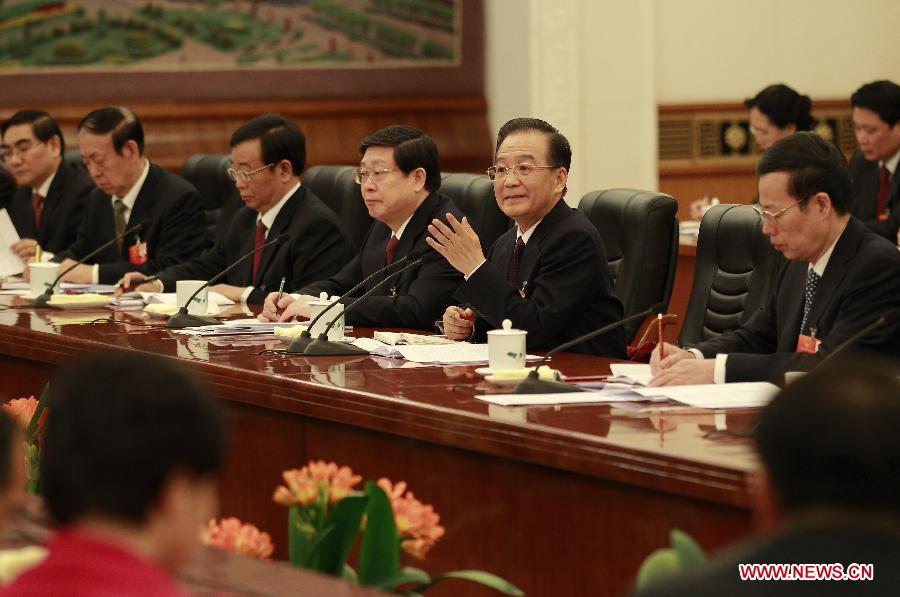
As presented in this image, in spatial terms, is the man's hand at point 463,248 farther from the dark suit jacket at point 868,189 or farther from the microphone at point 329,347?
the dark suit jacket at point 868,189

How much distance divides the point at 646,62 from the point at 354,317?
390 centimetres

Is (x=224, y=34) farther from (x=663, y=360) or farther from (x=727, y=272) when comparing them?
(x=663, y=360)

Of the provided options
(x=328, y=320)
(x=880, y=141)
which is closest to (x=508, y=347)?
(x=328, y=320)

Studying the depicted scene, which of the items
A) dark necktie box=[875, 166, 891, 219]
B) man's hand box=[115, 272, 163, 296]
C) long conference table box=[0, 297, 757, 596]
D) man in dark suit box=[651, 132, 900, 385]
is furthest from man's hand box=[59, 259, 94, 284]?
dark necktie box=[875, 166, 891, 219]

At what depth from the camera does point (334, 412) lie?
325cm

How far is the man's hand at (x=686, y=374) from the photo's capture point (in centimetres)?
320

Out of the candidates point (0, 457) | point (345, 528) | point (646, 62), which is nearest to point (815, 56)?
point (646, 62)

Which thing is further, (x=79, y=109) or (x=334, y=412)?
(x=79, y=109)

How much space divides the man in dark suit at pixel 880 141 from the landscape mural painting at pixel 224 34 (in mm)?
2560

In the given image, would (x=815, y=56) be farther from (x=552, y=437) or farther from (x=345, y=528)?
(x=345, y=528)

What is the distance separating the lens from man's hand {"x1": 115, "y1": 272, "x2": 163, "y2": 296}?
18.1 feet

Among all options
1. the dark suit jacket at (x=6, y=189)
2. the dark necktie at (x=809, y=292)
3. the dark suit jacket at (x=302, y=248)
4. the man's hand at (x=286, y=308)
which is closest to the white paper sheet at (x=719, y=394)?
the dark necktie at (x=809, y=292)

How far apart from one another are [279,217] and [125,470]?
4.13 metres

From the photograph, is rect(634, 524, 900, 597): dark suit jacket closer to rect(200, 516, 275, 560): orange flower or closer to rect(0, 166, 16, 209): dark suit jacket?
rect(200, 516, 275, 560): orange flower
